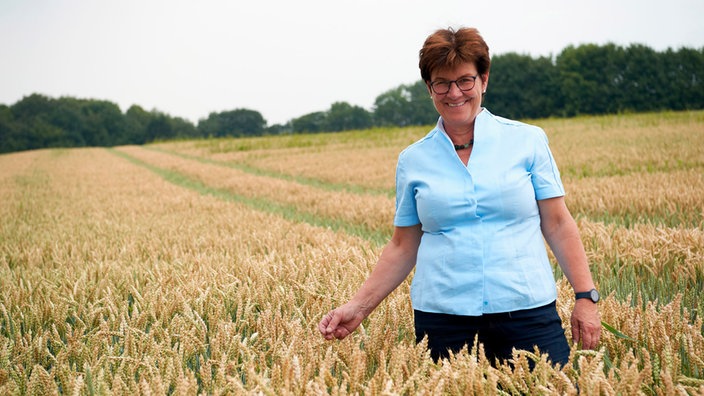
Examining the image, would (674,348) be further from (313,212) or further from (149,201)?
(149,201)

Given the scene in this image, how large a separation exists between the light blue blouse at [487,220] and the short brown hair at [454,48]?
0.77 feet

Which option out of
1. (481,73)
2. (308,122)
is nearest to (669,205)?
(481,73)

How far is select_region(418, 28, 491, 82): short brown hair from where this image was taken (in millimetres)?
1997

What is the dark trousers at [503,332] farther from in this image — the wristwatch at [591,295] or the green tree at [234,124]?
the green tree at [234,124]

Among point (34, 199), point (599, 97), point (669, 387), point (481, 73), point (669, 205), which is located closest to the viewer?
point (669, 387)

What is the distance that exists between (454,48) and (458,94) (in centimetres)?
17

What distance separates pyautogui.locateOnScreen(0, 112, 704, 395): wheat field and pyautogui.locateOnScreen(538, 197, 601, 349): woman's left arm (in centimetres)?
11

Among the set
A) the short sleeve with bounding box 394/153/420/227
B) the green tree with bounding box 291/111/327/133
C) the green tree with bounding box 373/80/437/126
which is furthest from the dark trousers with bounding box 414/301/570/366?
the green tree with bounding box 291/111/327/133

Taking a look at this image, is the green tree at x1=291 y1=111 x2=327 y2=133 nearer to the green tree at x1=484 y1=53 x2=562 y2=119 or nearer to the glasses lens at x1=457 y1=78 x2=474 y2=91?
the green tree at x1=484 y1=53 x2=562 y2=119

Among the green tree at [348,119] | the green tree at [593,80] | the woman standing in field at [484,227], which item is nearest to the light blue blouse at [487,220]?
the woman standing in field at [484,227]

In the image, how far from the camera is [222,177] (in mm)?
16406

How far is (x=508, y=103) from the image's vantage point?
210 feet

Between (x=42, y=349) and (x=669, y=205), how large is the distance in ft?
20.2

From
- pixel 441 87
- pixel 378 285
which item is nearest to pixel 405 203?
pixel 378 285
